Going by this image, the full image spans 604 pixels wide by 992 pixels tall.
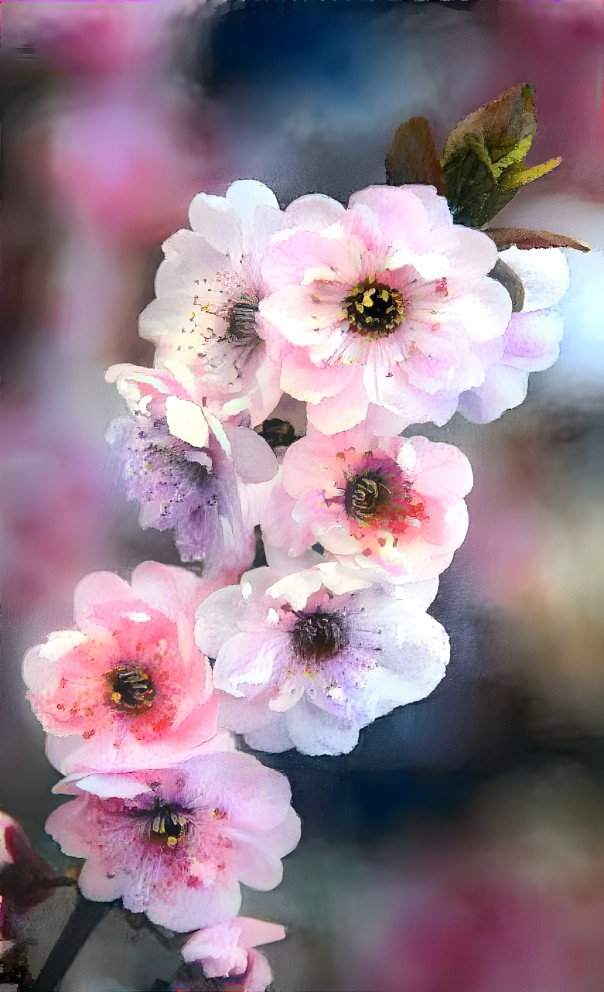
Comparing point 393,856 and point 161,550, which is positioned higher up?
point 161,550

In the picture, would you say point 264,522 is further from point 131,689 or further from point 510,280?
point 510,280

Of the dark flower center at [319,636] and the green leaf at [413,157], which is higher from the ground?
the green leaf at [413,157]

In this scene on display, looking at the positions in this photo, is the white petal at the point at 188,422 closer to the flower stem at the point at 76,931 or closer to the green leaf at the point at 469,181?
the green leaf at the point at 469,181

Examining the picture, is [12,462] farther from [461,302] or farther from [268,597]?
[461,302]

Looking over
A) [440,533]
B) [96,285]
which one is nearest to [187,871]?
[440,533]

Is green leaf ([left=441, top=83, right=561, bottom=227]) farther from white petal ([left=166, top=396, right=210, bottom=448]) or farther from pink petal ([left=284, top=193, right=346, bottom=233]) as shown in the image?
white petal ([left=166, top=396, right=210, bottom=448])

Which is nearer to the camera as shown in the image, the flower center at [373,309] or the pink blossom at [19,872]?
the flower center at [373,309]

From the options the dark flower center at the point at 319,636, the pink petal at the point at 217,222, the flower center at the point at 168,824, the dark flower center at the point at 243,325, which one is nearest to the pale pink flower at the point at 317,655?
the dark flower center at the point at 319,636
